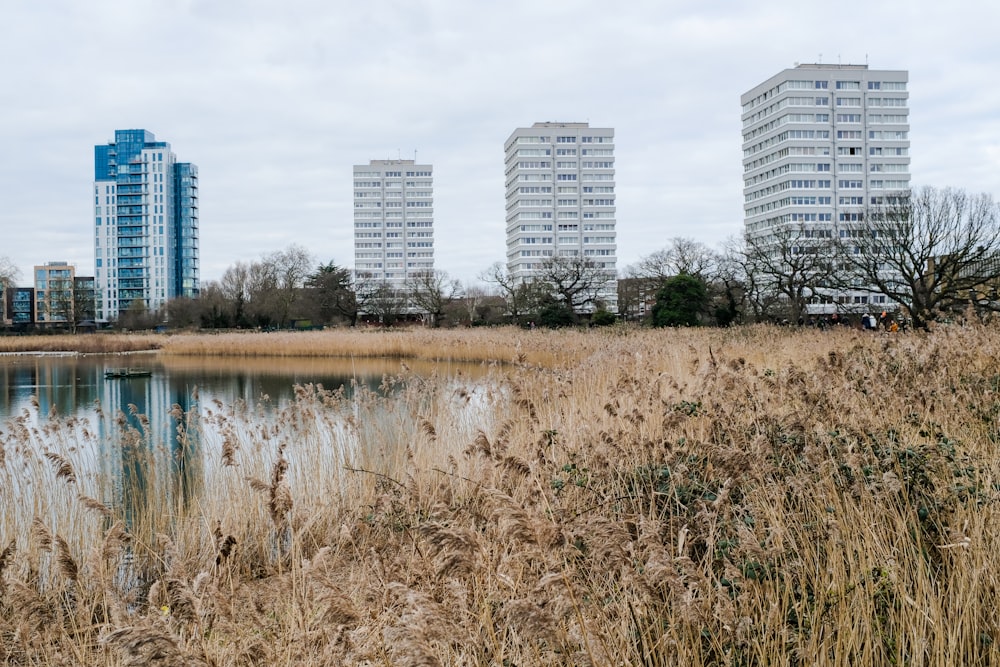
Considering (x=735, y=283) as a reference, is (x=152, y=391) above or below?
below

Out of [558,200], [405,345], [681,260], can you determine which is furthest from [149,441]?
[558,200]

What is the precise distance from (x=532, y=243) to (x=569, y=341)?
9243 centimetres

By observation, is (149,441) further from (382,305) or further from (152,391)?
(382,305)

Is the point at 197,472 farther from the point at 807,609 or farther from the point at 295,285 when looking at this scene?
the point at 295,285

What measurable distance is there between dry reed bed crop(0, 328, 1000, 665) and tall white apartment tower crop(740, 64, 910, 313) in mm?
89634

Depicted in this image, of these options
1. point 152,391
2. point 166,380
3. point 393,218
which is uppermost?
point 393,218

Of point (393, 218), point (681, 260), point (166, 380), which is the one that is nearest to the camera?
point (166, 380)

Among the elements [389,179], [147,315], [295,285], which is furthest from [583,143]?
[147,315]

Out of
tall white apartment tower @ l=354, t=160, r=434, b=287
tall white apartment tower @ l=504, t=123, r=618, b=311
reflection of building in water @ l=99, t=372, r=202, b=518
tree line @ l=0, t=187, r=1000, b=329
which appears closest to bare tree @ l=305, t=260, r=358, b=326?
tree line @ l=0, t=187, r=1000, b=329

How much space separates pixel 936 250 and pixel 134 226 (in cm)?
11308

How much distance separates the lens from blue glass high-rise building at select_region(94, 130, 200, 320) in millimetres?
115688

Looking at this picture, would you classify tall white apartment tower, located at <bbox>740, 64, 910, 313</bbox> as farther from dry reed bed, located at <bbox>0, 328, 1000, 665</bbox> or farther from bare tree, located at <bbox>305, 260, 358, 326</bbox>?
dry reed bed, located at <bbox>0, 328, 1000, 665</bbox>

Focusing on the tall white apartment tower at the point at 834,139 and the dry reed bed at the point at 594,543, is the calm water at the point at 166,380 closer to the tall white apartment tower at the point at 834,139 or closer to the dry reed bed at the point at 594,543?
the dry reed bed at the point at 594,543

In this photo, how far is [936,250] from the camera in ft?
95.3
